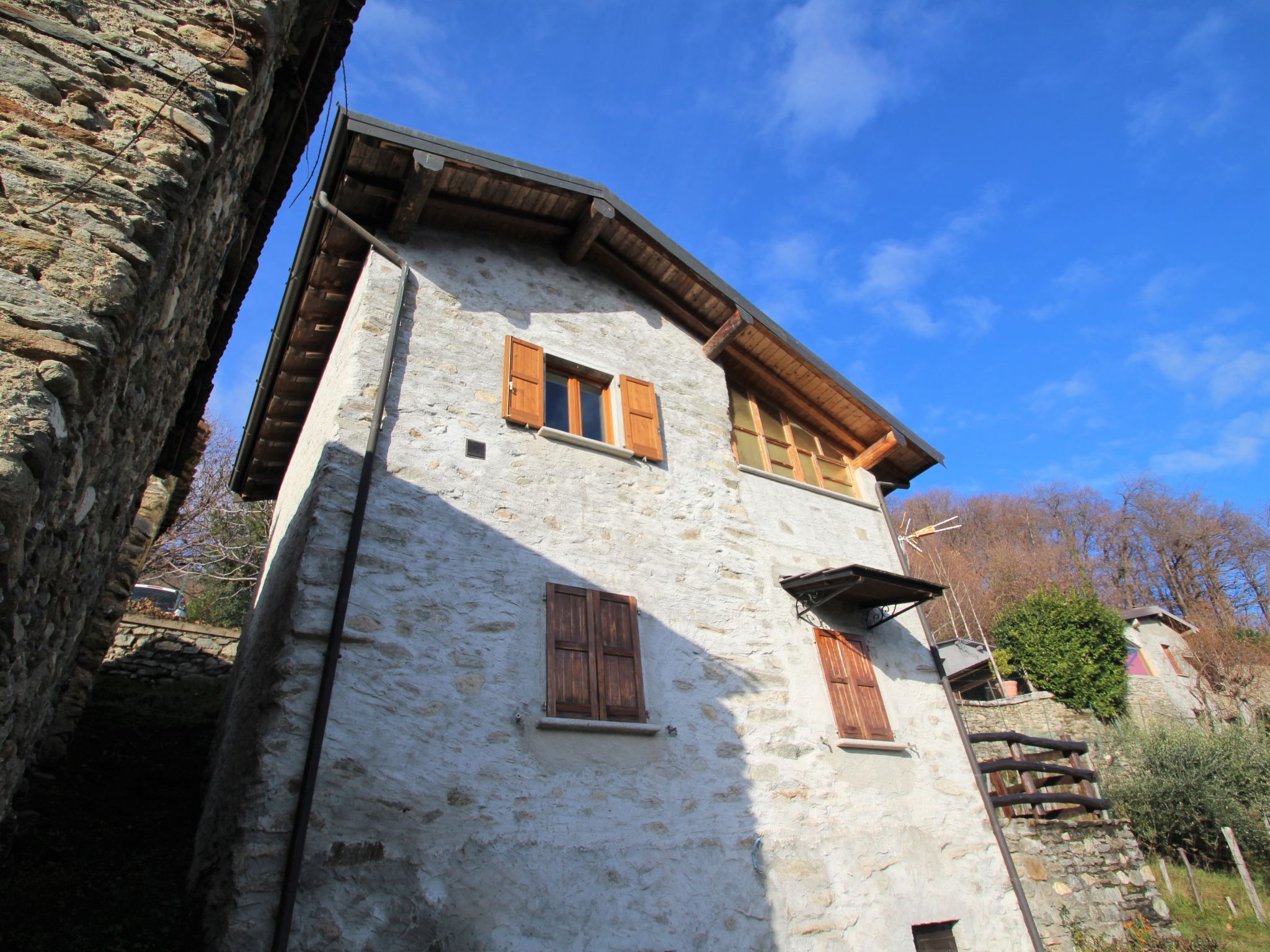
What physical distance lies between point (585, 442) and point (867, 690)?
3.73 metres

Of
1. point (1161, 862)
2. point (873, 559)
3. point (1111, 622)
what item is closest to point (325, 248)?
point (873, 559)

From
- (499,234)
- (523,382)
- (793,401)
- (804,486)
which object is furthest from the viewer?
(793,401)

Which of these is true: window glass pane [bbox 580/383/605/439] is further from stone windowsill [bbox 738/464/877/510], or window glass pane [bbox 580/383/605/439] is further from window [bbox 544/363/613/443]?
stone windowsill [bbox 738/464/877/510]

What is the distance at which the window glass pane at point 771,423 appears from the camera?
367 inches

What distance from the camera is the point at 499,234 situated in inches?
321

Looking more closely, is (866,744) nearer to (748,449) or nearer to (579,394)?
(748,449)

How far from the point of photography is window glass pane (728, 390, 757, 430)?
9047 millimetres

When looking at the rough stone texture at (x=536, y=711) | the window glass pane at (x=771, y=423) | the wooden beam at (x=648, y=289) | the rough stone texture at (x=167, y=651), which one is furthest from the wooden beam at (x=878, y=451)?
the rough stone texture at (x=167, y=651)

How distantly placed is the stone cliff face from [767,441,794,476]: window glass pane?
639cm

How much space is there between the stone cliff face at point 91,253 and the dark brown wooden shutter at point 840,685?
579cm

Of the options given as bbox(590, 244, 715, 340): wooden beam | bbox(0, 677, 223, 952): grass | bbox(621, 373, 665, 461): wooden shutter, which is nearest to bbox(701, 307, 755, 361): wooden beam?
bbox(590, 244, 715, 340): wooden beam

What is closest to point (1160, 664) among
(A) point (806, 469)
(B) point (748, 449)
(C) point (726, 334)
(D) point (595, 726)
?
(A) point (806, 469)

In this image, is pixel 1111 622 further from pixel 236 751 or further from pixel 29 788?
pixel 29 788

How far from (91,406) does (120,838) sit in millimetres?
5798
